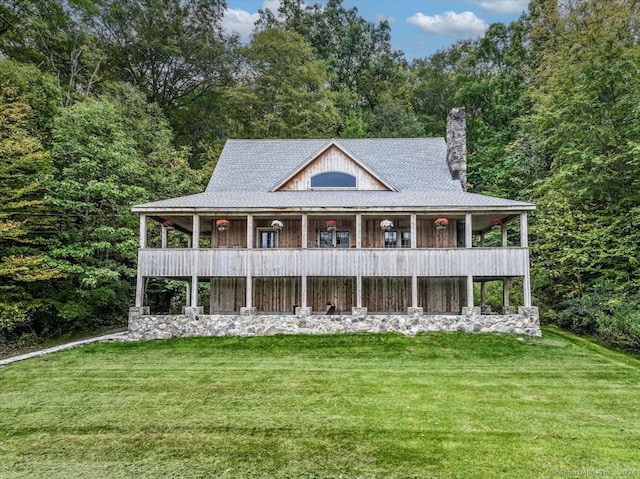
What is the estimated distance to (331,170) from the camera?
1717cm

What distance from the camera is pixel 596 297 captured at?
14883mm

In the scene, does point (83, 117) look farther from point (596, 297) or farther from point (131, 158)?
point (596, 297)

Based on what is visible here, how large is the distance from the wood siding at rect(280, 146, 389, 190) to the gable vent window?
0.44 ft

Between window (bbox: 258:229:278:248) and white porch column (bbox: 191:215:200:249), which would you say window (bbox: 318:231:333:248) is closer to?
window (bbox: 258:229:278:248)

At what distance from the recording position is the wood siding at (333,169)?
55.3ft

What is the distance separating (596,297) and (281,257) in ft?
37.5

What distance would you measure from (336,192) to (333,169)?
115cm

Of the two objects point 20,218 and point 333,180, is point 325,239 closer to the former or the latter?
point 333,180

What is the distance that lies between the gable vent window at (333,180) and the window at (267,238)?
2.62m

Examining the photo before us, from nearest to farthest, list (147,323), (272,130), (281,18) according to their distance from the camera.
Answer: (147,323), (272,130), (281,18)

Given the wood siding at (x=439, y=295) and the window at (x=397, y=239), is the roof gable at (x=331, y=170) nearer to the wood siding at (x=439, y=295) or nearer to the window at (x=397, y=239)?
the window at (x=397, y=239)

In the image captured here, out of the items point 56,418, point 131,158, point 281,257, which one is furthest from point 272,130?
point 56,418

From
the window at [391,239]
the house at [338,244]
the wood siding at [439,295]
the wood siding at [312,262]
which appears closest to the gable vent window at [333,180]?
the house at [338,244]

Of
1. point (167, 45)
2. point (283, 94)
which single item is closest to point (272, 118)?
point (283, 94)
